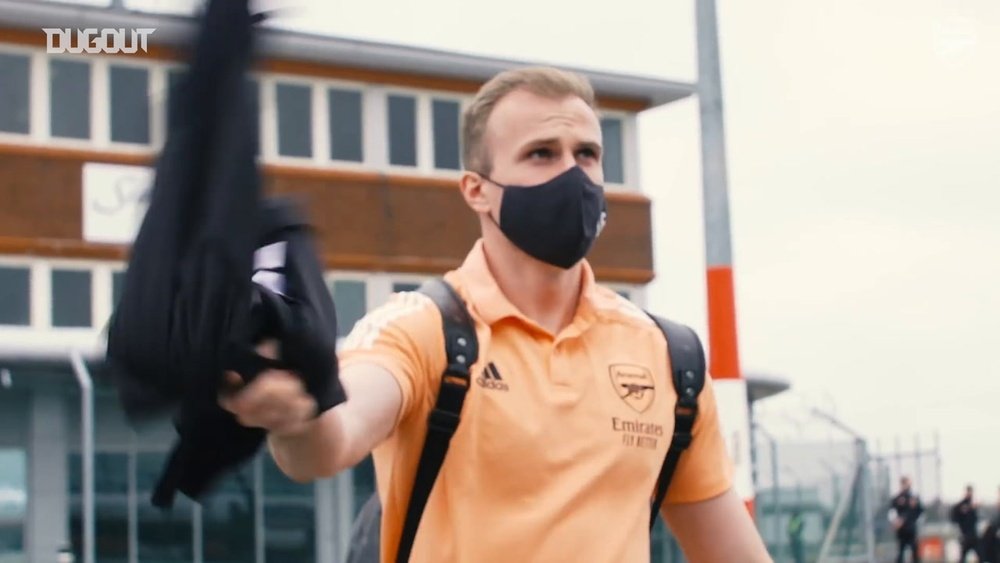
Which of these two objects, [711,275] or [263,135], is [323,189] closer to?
[711,275]

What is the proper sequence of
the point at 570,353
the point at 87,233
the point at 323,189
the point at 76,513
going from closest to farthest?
the point at 570,353 → the point at 76,513 → the point at 87,233 → the point at 323,189

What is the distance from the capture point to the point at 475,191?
11.4 feet

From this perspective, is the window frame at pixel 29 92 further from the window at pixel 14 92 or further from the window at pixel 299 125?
the window at pixel 299 125

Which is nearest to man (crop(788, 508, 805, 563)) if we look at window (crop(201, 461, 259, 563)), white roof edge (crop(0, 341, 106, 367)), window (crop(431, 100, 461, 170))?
window (crop(201, 461, 259, 563))

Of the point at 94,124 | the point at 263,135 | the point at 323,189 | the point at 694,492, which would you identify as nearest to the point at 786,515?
the point at 323,189

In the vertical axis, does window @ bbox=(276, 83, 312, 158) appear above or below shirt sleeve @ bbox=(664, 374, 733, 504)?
above

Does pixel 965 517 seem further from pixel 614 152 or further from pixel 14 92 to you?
pixel 14 92

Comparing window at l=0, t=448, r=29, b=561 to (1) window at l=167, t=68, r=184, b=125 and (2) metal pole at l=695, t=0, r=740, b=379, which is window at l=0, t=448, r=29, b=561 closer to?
(2) metal pole at l=695, t=0, r=740, b=379

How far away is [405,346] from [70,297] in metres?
27.1

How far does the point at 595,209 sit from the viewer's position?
3.36 metres

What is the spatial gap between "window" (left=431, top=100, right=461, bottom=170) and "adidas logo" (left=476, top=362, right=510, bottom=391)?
3005 centimetres

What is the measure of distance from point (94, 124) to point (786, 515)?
12.6 metres

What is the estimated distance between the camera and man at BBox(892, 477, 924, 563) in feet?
93.5

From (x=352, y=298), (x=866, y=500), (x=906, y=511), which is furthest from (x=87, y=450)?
(x=906, y=511)
